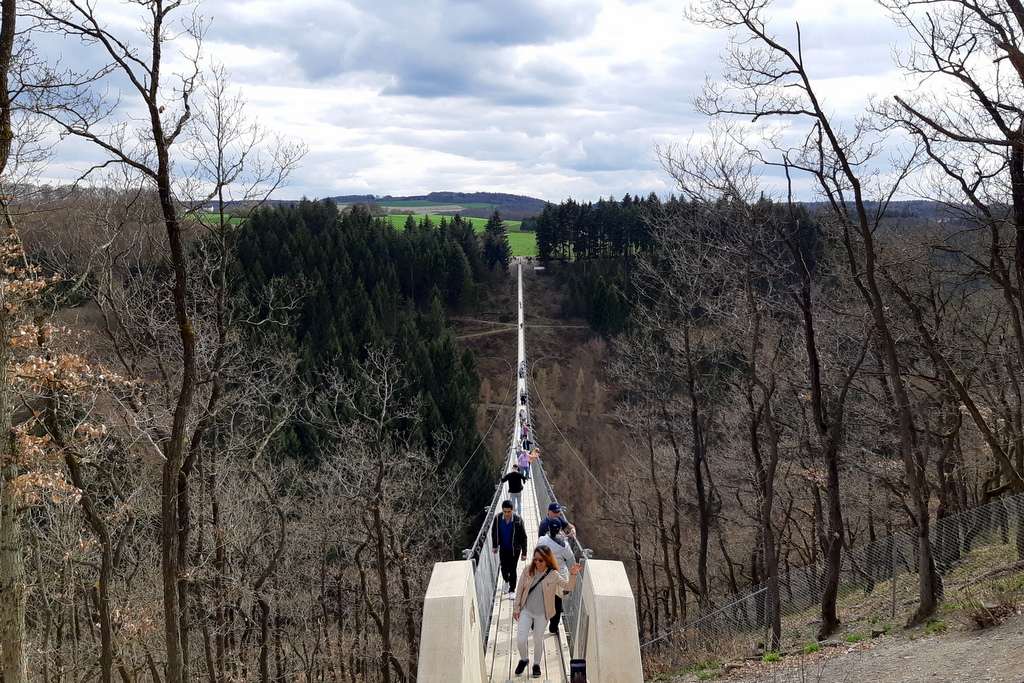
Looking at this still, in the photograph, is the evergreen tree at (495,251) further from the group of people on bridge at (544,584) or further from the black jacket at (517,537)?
the group of people on bridge at (544,584)

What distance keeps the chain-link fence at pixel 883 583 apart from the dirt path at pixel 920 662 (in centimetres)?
180

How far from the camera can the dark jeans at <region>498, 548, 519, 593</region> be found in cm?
898

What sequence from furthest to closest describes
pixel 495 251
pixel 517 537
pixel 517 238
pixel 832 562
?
pixel 517 238 < pixel 495 251 < pixel 832 562 < pixel 517 537

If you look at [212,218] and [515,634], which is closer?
[515,634]

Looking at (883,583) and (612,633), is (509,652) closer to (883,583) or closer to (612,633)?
(612,633)

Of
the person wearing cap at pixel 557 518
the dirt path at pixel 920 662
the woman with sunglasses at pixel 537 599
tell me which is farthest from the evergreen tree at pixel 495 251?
the woman with sunglasses at pixel 537 599

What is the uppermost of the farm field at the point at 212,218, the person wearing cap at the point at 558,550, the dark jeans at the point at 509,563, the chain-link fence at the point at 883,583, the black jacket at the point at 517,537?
the farm field at the point at 212,218

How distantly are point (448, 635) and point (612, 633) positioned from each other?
3.36ft

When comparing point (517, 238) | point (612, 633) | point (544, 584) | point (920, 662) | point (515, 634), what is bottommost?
point (920, 662)

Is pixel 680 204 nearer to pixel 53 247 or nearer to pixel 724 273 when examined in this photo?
pixel 724 273

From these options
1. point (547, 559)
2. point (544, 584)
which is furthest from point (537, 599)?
point (547, 559)

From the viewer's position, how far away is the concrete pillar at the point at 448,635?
5340 millimetres

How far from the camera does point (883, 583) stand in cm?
1577

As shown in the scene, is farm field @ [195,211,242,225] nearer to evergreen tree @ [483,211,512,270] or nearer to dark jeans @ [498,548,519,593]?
dark jeans @ [498,548,519,593]
